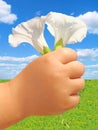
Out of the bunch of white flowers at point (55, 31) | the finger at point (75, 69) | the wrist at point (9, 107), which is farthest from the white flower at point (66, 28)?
the wrist at point (9, 107)

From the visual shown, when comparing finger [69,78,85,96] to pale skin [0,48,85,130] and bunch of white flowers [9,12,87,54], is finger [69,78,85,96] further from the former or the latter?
bunch of white flowers [9,12,87,54]

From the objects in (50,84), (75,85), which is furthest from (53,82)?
(75,85)

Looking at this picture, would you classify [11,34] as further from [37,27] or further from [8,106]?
[8,106]

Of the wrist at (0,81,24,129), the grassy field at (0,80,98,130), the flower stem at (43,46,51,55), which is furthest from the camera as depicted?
the grassy field at (0,80,98,130)

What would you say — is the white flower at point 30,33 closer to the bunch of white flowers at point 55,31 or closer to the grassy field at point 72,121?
the bunch of white flowers at point 55,31

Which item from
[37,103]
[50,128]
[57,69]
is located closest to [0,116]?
[37,103]

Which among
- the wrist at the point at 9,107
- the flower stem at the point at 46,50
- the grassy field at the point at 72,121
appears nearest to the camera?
the flower stem at the point at 46,50

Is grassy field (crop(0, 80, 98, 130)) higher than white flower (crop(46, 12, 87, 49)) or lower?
higher

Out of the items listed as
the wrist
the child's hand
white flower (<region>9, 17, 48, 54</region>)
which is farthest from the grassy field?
white flower (<region>9, 17, 48, 54</region>)
